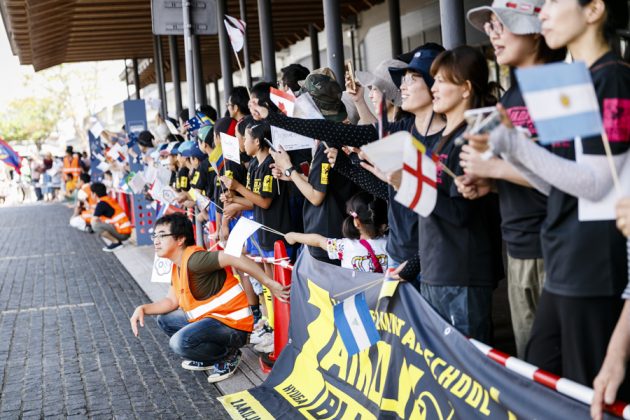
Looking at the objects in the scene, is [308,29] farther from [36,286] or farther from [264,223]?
[264,223]

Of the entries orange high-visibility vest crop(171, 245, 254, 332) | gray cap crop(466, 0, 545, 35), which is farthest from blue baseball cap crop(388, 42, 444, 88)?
orange high-visibility vest crop(171, 245, 254, 332)

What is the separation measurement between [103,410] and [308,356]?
4.81 feet

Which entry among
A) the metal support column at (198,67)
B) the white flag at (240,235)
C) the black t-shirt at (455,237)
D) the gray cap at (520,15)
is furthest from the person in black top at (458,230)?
the metal support column at (198,67)

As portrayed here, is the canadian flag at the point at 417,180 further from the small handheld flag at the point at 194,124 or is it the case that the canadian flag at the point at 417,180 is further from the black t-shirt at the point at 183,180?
the black t-shirt at the point at 183,180

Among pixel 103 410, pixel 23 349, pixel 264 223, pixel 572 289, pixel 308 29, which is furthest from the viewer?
pixel 308 29

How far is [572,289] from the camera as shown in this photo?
109 inches

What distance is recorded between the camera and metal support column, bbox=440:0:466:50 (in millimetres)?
4891

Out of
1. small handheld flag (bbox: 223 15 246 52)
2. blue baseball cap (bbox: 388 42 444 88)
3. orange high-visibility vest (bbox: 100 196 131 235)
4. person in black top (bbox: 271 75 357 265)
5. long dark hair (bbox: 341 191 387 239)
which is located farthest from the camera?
orange high-visibility vest (bbox: 100 196 131 235)

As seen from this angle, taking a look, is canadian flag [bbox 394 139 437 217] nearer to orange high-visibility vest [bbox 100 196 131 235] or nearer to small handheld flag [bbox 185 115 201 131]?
small handheld flag [bbox 185 115 201 131]

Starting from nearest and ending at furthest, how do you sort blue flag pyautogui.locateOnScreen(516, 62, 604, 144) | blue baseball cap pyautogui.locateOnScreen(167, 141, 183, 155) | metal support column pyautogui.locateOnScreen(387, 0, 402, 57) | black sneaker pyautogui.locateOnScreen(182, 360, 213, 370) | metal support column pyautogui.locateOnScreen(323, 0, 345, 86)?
blue flag pyautogui.locateOnScreen(516, 62, 604, 144) < black sneaker pyautogui.locateOnScreen(182, 360, 213, 370) < metal support column pyautogui.locateOnScreen(323, 0, 345, 86) < blue baseball cap pyautogui.locateOnScreen(167, 141, 183, 155) < metal support column pyautogui.locateOnScreen(387, 0, 402, 57)

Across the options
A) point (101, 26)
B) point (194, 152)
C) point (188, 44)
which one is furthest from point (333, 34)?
point (101, 26)

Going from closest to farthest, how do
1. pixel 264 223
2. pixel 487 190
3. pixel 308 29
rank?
pixel 487 190 < pixel 264 223 < pixel 308 29

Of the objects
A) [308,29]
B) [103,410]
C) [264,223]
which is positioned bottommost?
[103,410]

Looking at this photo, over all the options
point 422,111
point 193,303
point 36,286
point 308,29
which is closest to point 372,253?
point 422,111
